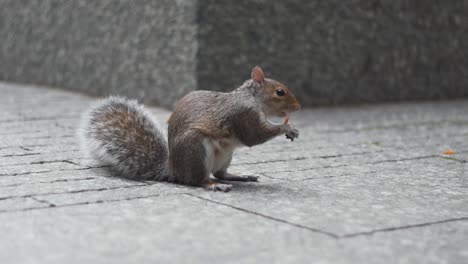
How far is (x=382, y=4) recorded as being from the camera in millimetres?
7289

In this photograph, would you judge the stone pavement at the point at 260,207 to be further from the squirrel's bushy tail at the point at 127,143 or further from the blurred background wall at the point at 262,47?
the blurred background wall at the point at 262,47

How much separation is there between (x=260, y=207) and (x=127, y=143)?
2.81ft

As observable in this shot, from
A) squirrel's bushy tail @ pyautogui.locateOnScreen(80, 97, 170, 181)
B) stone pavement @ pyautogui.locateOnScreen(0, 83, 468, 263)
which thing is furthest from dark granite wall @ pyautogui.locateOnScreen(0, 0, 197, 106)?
squirrel's bushy tail @ pyautogui.locateOnScreen(80, 97, 170, 181)

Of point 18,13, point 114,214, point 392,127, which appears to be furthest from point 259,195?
point 18,13

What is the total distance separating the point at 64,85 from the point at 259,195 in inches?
212

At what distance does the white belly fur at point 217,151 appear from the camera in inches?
133

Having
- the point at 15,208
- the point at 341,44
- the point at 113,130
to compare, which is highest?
the point at 341,44

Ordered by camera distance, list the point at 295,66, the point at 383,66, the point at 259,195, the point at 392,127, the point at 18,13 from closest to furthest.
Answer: the point at 259,195 → the point at 392,127 → the point at 295,66 → the point at 383,66 → the point at 18,13

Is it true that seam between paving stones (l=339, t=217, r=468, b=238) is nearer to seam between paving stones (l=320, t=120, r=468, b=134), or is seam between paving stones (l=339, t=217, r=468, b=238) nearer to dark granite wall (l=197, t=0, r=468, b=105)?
seam between paving stones (l=320, t=120, r=468, b=134)

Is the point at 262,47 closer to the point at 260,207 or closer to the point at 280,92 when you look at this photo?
the point at 280,92

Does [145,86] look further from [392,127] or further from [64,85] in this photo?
[392,127]

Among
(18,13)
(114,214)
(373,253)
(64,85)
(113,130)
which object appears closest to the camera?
(373,253)

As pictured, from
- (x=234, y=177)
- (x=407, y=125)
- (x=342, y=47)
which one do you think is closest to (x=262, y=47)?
(x=342, y=47)

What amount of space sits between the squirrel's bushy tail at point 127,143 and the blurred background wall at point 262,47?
104 inches
